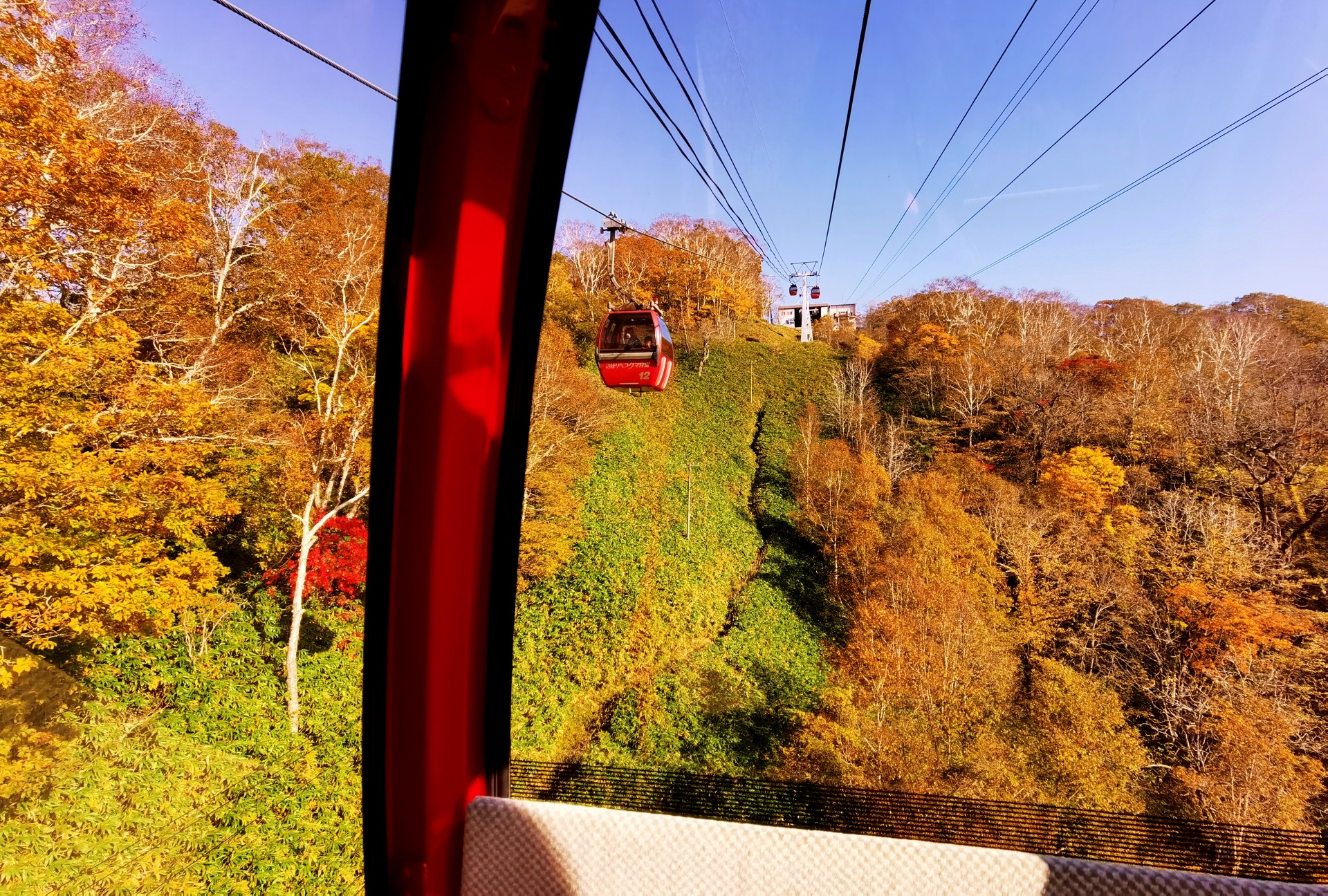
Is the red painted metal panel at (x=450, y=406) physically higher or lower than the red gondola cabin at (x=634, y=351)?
lower

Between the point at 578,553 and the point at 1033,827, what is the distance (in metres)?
10.1

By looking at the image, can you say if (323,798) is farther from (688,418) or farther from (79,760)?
(688,418)

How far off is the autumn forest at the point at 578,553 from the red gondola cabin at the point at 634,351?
0.46m

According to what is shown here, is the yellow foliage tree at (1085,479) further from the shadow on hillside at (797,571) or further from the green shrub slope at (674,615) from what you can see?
the green shrub slope at (674,615)

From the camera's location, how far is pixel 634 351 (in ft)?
14.1

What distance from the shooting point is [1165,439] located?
1146 cm

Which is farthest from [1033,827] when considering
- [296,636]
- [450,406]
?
[296,636]

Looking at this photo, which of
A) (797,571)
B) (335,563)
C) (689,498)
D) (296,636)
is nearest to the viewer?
(296,636)

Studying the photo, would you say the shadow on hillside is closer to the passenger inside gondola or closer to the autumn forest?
the autumn forest

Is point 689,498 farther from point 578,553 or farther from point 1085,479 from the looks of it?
point 1085,479

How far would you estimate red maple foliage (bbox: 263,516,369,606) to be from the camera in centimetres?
636

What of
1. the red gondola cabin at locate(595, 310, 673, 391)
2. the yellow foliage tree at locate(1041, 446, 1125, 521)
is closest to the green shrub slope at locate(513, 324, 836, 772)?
the red gondola cabin at locate(595, 310, 673, 391)

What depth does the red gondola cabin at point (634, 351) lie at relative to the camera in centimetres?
419

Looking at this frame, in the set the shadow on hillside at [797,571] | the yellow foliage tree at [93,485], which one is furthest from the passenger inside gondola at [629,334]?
the shadow on hillside at [797,571]
